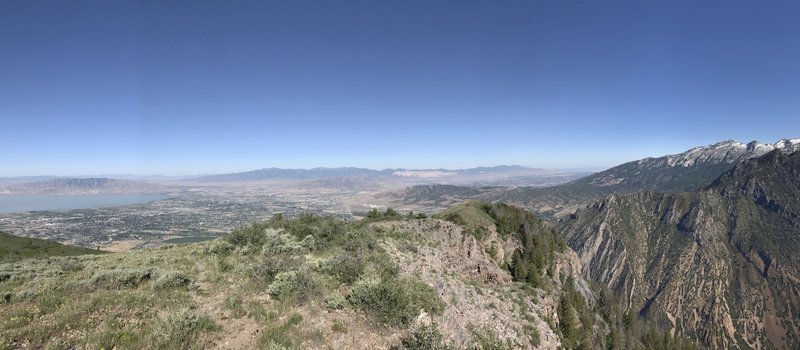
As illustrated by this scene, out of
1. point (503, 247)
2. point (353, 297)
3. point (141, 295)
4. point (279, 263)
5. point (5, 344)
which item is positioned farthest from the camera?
point (503, 247)

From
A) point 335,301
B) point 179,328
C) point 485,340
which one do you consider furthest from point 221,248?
point 485,340

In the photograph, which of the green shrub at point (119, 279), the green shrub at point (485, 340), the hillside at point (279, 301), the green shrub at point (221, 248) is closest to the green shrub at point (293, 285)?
the hillside at point (279, 301)

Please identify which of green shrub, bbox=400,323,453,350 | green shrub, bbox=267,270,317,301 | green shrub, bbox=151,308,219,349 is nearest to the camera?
green shrub, bbox=151,308,219,349

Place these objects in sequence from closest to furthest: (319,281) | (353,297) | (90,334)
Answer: (90,334)
(353,297)
(319,281)

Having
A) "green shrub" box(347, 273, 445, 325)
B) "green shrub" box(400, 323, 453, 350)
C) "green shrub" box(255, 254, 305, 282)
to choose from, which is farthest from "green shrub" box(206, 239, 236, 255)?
"green shrub" box(400, 323, 453, 350)

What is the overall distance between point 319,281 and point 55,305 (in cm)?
1168

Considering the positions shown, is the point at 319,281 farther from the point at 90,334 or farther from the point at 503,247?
the point at 503,247

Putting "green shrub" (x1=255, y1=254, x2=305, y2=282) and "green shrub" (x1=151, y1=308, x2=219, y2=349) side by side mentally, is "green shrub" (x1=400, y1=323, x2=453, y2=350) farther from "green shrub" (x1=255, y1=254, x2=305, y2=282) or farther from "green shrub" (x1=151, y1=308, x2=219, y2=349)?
"green shrub" (x1=255, y1=254, x2=305, y2=282)

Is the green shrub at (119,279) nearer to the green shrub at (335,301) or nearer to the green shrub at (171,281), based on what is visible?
the green shrub at (171,281)

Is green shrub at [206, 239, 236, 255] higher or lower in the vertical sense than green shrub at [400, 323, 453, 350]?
higher

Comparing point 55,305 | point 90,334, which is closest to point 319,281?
point 90,334

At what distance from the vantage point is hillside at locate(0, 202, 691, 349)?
1459 centimetres

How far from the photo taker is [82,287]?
18469 millimetres

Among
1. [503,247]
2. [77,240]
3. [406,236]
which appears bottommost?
[77,240]
